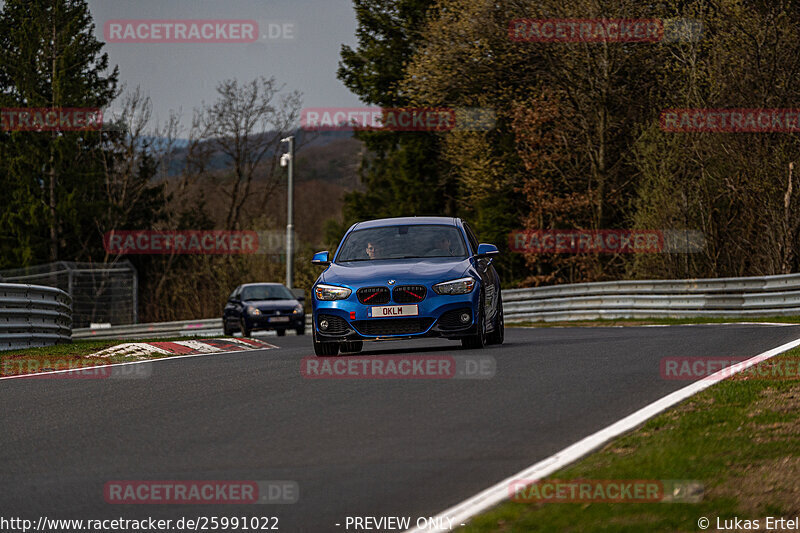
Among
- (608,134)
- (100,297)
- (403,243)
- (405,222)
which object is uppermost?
(608,134)

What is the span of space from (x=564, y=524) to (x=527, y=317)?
89.7 feet

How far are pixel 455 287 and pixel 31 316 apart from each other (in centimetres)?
814

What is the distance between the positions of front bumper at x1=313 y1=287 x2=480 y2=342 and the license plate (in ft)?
0.16

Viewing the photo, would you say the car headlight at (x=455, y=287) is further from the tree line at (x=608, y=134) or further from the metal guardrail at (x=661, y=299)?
the tree line at (x=608, y=134)

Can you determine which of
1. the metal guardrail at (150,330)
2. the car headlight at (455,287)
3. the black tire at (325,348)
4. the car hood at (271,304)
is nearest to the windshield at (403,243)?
the car headlight at (455,287)

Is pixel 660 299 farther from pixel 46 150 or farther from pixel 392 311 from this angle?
pixel 46 150

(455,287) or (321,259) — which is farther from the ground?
(321,259)

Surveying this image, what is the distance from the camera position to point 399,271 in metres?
14.2

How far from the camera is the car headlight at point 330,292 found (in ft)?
46.2

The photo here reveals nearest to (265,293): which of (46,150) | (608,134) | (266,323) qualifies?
(266,323)

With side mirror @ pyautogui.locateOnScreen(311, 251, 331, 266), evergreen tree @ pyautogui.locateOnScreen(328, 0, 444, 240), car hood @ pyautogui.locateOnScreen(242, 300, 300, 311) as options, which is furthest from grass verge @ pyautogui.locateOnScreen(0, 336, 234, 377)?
evergreen tree @ pyautogui.locateOnScreen(328, 0, 444, 240)

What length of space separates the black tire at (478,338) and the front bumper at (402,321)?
15cm

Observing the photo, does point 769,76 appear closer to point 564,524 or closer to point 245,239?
point 564,524

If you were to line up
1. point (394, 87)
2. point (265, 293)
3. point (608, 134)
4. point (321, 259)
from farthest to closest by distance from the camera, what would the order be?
point (394, 87) → point (608, 134) → point (265, 293) → point (321, 259)
